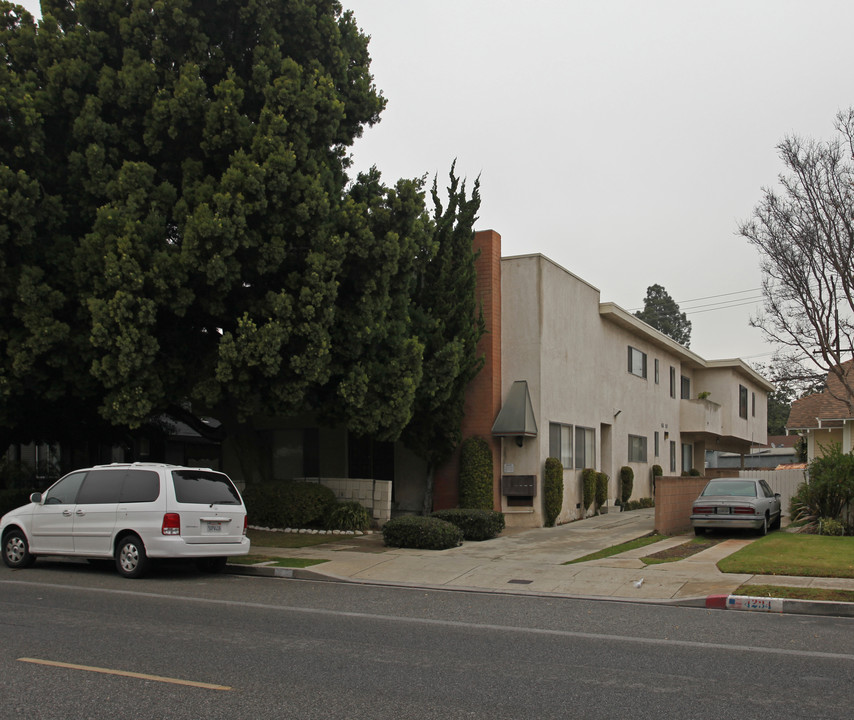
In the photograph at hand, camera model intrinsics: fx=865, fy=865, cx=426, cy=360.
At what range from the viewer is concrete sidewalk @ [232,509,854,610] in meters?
12.3

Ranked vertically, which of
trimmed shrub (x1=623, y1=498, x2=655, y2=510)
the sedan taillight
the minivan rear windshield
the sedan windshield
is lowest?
trimmed shrub (x1=623, y1=498, x2=655, y2=510)

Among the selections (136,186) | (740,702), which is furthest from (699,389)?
(740,702)

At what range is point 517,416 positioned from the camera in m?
21.1

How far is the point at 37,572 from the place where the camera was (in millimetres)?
13664

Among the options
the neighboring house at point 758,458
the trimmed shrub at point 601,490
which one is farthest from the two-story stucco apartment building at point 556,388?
the neighboring house at point 758,458

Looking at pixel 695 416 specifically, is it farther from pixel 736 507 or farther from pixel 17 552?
pixel 17 552

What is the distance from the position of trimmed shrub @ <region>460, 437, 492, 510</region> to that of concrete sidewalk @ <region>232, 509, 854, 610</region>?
1967 mm

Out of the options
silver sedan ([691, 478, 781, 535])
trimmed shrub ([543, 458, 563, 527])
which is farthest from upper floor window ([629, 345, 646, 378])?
silver sedan ([691, 478, 781, 535])

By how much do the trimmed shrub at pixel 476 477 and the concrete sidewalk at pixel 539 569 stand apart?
197cm

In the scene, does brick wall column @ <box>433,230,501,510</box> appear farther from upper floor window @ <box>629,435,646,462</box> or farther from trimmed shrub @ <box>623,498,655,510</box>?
upper floor window @ <box>629,435,646,462</box>

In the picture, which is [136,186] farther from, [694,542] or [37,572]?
[694,542]

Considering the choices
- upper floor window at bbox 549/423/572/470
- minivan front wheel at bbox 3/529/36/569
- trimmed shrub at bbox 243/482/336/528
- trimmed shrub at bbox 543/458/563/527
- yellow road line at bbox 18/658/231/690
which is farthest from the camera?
upper floor window at bbox 549/423/572/470

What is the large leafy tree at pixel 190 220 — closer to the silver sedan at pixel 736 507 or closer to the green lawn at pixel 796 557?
the green lawn at pixel 796 557

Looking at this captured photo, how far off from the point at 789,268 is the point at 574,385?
268 inches
